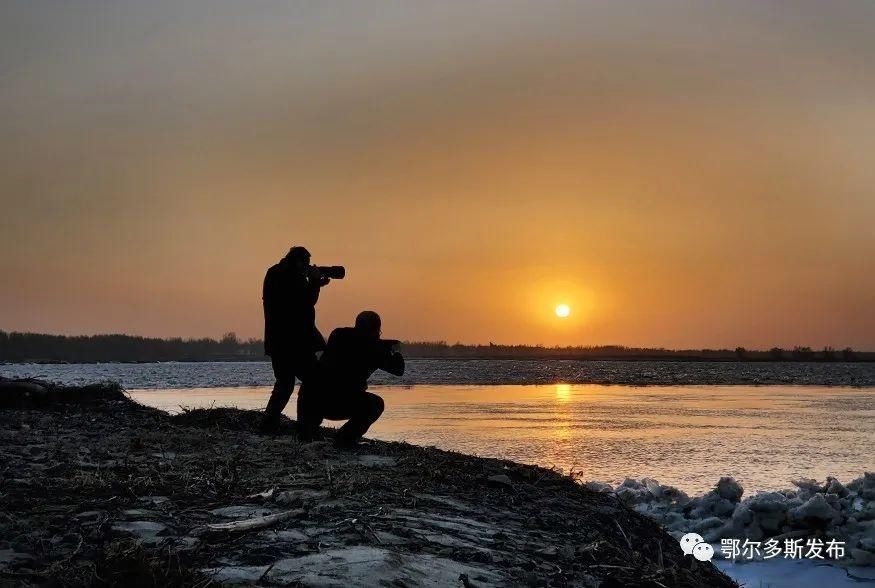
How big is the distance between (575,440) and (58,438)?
10.5 metres

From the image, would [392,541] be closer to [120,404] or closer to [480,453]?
[120,404]

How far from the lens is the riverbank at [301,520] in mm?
4152

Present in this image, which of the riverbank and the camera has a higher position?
the camera

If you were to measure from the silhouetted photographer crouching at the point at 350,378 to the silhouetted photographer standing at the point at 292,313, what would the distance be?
0.28 meters

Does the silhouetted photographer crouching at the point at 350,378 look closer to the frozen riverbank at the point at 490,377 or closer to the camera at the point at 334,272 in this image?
the camera at the point at 334,272

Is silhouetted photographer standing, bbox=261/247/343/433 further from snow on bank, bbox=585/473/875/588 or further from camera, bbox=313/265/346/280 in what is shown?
snow on bank, bbox=585/473/875/588

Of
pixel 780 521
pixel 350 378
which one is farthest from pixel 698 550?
pixel 350 378

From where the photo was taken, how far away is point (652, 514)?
937cm

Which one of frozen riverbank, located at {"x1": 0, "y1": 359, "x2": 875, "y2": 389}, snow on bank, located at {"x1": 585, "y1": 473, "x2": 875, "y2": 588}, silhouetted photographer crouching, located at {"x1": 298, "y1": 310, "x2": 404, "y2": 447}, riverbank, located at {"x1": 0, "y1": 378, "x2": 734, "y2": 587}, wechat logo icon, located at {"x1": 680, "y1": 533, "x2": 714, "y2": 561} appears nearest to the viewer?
riverbank, located at {"x1": 0, "y1": 378, "x2": 734, "y2": 587}

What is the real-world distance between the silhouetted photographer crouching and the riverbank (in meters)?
0.35

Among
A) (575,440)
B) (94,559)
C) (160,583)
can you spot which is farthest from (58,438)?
(575,440)

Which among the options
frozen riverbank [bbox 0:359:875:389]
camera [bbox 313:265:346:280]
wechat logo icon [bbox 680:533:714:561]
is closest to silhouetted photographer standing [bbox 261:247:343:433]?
camera [bbox 313:265:346:280]

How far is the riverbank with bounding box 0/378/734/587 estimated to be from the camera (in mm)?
4152

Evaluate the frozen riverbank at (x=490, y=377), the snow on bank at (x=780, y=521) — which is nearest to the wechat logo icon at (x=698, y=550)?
the snow on bank at (x=780, y=521)
